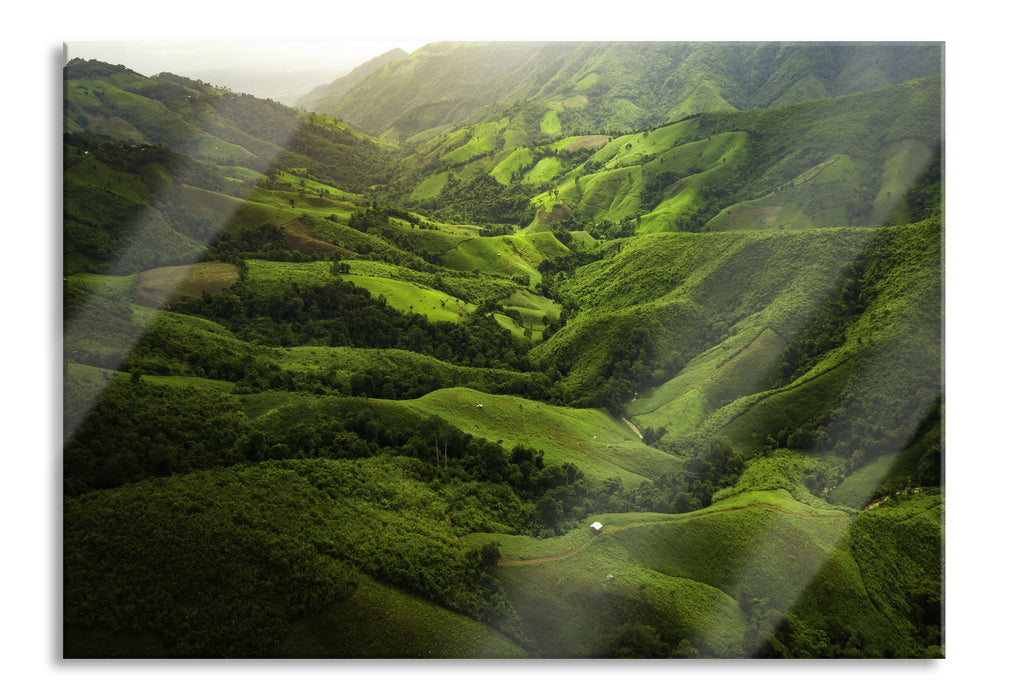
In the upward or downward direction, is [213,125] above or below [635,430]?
above

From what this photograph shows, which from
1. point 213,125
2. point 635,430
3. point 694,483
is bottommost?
point 694,483

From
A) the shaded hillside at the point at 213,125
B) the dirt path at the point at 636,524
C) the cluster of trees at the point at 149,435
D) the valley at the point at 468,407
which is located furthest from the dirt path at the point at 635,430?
the shaded hillside at the point at 213,125

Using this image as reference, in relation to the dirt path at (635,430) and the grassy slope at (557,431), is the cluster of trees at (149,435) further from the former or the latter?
the dirt path at (635,430)

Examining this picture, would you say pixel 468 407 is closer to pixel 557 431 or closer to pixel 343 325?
pixel 557 431

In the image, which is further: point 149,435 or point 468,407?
point 468,407

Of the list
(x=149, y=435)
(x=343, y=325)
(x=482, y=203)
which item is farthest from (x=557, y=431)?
(x=482, y=203)

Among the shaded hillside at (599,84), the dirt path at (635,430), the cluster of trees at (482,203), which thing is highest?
the shaded hillside at (599,84)

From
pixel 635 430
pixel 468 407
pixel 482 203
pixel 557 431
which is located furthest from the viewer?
pixel 482 203
